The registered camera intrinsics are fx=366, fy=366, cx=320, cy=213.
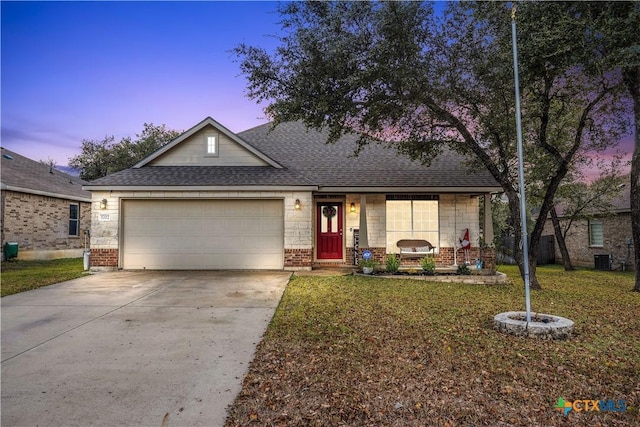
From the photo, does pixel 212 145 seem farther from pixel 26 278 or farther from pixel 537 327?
pixel 537 327

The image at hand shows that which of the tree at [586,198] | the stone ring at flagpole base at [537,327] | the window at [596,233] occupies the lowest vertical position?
the stone ring at flagpole base at [537,327]

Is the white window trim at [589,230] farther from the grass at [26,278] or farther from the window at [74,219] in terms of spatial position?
the window at [74,219]

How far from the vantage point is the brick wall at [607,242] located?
1694 cm

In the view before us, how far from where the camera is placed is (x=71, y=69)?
44.5 feet

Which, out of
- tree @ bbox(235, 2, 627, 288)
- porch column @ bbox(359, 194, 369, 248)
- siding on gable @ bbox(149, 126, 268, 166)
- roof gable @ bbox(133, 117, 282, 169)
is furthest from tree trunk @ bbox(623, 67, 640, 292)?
siding on gable @ bbox(149, 126, 268, 166)

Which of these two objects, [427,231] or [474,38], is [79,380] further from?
[427,231]

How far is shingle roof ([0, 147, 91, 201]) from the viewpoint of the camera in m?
15.6

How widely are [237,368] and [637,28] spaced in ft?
32.0

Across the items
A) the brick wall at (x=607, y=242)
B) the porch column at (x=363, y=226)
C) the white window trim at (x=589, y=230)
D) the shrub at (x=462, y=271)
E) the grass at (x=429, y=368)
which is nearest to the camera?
the grass at (x=429, y=368)

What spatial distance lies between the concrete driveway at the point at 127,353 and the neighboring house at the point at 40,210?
9.37m

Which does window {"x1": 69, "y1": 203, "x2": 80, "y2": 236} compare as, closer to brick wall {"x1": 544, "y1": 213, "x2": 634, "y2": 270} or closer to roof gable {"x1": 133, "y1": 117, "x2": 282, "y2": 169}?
roof gable {"x1": 133, "y1": 117, "x2": 282, "y2": 169}

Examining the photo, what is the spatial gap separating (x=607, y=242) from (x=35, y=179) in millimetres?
27924

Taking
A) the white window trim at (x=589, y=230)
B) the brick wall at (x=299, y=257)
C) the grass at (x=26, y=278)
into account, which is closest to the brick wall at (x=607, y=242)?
the white window trim at (x=589, y=230)

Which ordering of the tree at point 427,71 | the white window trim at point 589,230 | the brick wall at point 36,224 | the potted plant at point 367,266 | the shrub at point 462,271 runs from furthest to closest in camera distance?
the white window trim at point 589,230, the brick wall at point 36,224, the potted plant at point 367,266, the shrub at point 462,271, the tree at point 427,71
